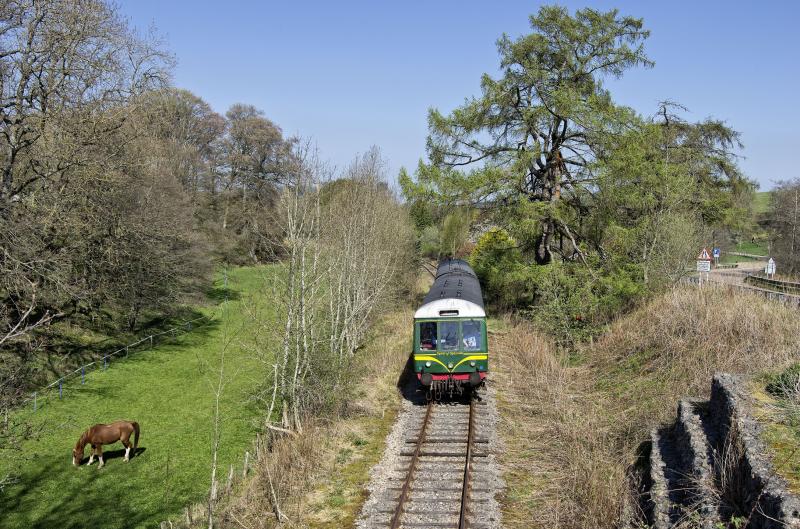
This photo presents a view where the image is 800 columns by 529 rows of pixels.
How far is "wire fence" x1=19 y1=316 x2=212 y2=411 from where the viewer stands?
1899cm

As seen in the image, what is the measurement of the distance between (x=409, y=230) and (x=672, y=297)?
1874 centimetres

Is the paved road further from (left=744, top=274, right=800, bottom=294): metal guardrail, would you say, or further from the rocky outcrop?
the rocky outcrop

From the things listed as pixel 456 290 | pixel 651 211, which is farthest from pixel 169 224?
pixel 651 211

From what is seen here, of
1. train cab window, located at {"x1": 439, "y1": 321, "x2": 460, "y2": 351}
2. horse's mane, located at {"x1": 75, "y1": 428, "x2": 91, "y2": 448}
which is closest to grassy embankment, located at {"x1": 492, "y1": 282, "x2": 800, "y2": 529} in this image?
train cab window, located at {"x1": 439, "y1": 321, "x2": 460, "y2": 351}

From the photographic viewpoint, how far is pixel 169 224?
27.7 metres

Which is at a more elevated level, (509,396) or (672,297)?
(672,297)

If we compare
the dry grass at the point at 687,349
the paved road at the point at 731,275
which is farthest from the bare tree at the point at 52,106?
the paved road at the point at 731,275

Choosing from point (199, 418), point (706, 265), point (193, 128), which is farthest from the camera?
point (193, 128)

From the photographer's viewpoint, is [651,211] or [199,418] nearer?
[199,418]

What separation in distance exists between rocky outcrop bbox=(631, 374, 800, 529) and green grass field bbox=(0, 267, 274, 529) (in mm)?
7098

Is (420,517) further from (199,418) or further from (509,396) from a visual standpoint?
(199,418)

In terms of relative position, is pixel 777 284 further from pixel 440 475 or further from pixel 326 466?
pixel 326 466

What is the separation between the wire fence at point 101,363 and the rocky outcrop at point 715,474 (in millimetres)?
15844

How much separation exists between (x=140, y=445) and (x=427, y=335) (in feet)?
27.8
